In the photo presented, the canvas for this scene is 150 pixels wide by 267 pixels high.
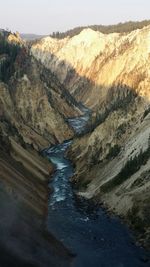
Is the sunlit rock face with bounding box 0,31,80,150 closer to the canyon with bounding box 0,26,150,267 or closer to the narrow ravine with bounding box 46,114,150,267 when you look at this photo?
the canyon with bounding box 0,26,150,267

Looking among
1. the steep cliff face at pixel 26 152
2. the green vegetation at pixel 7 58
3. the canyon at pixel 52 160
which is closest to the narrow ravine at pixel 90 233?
the canyon at pixel 52 160

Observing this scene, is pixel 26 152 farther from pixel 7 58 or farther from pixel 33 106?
pixel 7 58

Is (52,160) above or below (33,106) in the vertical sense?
below

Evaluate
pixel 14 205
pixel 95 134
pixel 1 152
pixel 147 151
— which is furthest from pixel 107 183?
pixel 95 134

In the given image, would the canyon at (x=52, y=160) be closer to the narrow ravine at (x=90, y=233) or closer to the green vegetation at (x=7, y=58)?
the green vegetation at (x=7, y=58)

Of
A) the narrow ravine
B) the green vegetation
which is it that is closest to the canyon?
the green vegetation

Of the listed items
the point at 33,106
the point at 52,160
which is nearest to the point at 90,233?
the point at 52,160
